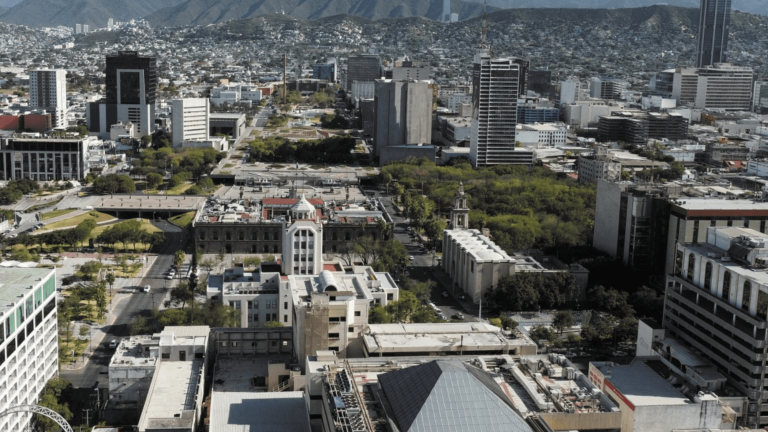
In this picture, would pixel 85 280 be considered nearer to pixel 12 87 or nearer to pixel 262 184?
pixel 262 184

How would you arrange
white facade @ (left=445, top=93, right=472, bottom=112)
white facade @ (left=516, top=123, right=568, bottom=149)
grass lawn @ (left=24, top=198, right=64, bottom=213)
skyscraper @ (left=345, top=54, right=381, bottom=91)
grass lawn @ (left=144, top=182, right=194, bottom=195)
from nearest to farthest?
grass lawn @ (left=24, top=198, right=64, bottom=213), grass lawn @ (left=144, top=182, right=194, bottom=195), white facade @ (left=516, top=123, right=568, bottom=149), white facade @ (left=445, top=93, right=472, bottom=112), skyscraper @ (left=345, top=54, right=381, bottom=91)

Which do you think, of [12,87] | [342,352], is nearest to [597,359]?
[342,352]

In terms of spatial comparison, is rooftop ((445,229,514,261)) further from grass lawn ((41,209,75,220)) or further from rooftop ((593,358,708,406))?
grass lawn ((41,209,75,220))

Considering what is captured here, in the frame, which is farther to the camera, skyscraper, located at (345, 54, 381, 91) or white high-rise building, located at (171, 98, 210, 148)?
skyscraper, located at (345, 54, 381, 91)

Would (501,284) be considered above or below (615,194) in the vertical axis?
below

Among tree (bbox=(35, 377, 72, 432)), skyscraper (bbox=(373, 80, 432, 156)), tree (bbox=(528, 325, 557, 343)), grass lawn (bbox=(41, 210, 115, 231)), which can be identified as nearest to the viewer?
tree (bbox=(35, 377, 72, 432))

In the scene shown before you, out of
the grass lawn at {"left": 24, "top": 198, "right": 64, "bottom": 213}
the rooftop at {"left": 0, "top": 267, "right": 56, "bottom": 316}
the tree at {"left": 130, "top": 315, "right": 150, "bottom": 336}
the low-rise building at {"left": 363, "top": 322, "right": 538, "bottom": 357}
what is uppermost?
the rooftop at {"left": 0, "top": 267, "right": 56, "bottom": 316}

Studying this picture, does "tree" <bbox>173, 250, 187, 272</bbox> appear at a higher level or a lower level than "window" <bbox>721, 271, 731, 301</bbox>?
lower

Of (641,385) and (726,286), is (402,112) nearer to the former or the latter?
(726,286)

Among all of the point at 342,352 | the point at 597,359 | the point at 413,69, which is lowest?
the point at 597,359

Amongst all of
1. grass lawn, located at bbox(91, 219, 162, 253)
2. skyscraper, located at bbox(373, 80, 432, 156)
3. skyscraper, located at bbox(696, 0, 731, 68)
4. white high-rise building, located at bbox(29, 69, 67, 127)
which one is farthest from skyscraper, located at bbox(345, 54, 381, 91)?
grass lawn, located at bbox(91, 219, 162, 253)
